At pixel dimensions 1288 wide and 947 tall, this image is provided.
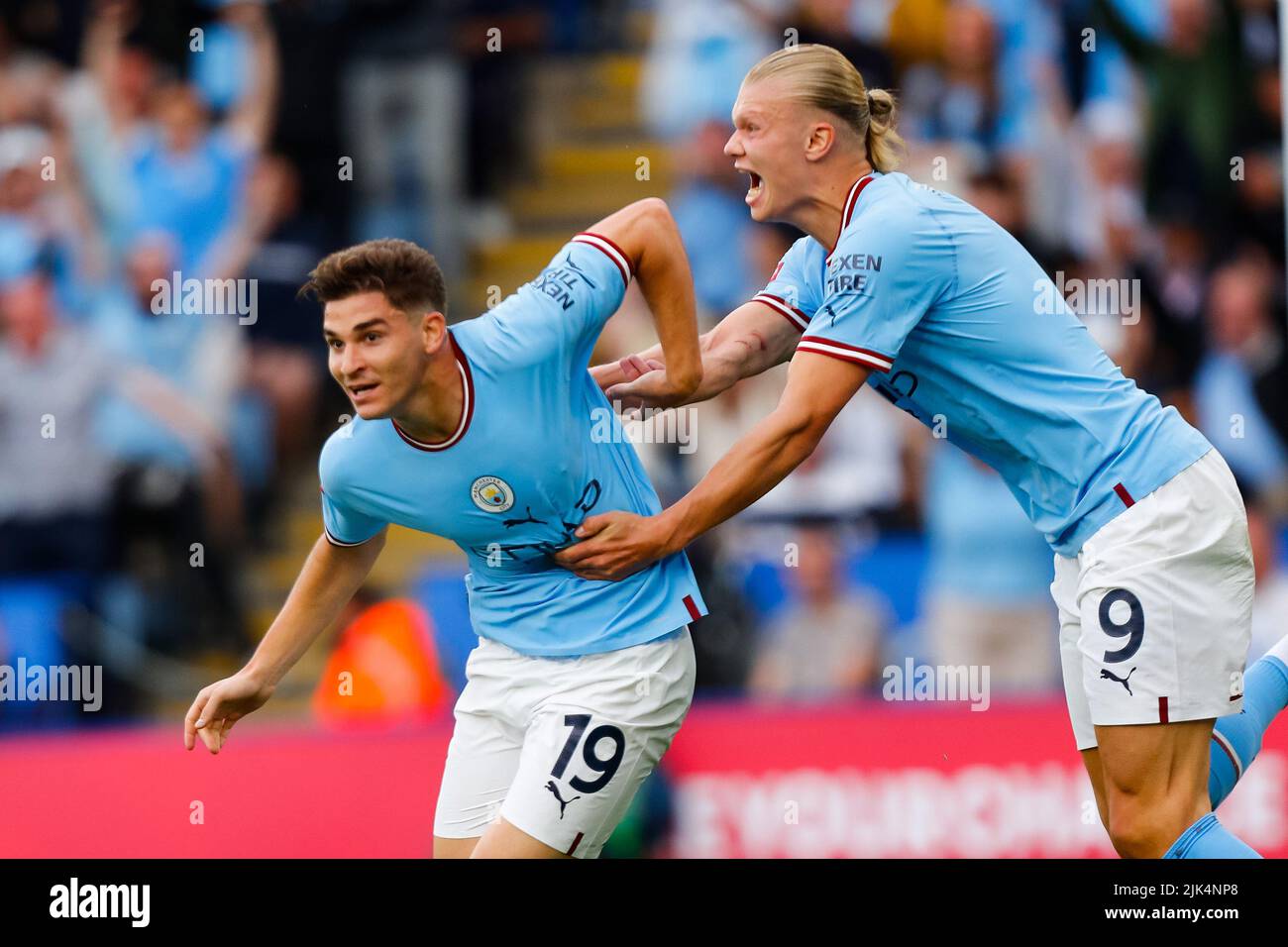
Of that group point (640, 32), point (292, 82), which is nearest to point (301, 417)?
point (292, 82)

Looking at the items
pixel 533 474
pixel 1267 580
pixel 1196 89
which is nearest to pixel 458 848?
pixel 533 474

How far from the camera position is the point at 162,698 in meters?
9.30

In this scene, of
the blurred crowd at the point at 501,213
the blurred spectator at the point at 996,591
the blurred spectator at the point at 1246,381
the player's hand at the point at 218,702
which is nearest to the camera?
the player's hand at the point at 218,702

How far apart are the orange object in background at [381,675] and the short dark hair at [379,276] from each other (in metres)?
4.07

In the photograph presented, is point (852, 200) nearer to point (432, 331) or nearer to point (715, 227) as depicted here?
point (432, 331)

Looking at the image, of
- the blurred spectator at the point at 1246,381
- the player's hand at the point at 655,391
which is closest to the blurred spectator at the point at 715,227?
the blurred spectator at the point at 1246,381

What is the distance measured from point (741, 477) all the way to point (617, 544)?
1.17 feet

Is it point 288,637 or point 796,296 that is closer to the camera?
point 288,637

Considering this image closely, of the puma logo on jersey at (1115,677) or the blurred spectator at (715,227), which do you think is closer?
the puma logo on jersey at (1115,677)

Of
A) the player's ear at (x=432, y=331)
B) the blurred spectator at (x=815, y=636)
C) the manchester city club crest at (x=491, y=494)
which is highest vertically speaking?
the player's ear at (x=432, y=331)

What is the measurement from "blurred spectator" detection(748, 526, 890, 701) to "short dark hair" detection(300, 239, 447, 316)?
435 centimetres

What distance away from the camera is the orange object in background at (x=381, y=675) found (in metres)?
8.38

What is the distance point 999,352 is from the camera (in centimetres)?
456

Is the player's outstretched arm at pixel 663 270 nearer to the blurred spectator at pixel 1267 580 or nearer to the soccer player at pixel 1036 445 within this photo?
the soccer player at pixel 1036 445
